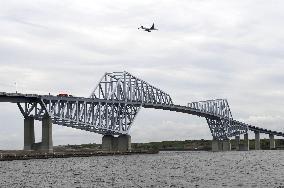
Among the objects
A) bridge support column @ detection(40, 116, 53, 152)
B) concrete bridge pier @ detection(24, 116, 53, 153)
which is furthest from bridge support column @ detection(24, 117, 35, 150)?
bridge support column @ detection(40, 116, 53, 152)

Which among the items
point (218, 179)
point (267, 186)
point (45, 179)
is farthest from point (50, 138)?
point (267, 186)

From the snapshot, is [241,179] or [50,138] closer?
[241,179]

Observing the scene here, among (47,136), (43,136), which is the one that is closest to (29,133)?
(43,136)

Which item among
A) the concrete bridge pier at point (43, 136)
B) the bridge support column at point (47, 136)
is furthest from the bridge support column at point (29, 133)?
the bridge support column at point (47, 136)

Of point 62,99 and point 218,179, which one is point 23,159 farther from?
point 218,179

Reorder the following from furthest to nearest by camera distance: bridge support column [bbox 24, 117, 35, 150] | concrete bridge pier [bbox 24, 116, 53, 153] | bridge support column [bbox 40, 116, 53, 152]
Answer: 1. bridge support column [bbox 24, 117, 35, 150]
2. concrete bridge pier [bbox 24, 116, 53, 153]
3. bridge support column [bbox 40, 116, 53, 152]

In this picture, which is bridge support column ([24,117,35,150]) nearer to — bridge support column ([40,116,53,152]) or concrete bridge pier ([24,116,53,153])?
concrete bridge pier ([24,116,53,153])

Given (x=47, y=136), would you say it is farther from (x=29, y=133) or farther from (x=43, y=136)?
(x=29, y=133)

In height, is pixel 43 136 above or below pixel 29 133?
below
